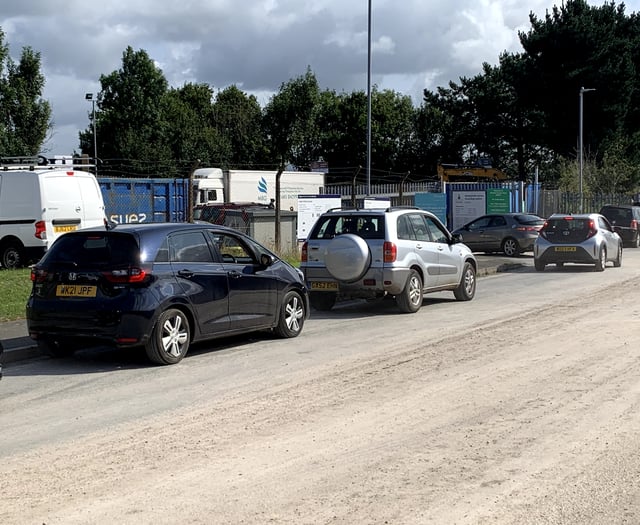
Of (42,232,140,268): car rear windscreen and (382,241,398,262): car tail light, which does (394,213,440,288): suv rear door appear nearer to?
(382,241,398,262): car tail light

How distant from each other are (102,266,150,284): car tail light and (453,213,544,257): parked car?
2056cm

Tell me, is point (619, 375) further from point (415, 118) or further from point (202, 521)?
point (415, 118)

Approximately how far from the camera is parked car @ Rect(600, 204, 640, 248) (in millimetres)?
35312

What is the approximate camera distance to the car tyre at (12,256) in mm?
20141

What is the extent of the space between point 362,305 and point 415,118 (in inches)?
2587

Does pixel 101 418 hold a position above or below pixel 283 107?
below

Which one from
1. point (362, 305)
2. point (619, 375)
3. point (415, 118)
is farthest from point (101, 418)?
point (415, 118)

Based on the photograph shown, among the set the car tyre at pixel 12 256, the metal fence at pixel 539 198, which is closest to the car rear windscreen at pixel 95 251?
the car tyre at pixel 12 256

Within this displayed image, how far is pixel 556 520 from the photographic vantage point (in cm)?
506

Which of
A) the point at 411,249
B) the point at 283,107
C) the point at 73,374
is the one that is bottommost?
→ the point at 73,374

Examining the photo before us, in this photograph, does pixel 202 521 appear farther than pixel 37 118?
No

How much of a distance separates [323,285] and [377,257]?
1.07 meters

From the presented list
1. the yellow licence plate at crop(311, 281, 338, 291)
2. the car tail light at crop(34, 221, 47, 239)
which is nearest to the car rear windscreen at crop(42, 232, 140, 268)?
the yellow licence plate at crop(311, 281, 338, 291)

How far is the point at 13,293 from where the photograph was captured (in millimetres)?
15477
